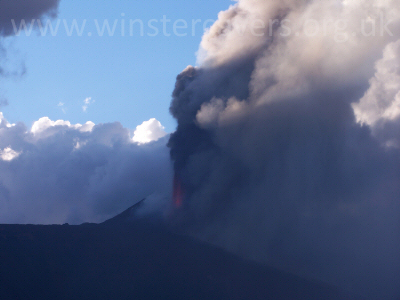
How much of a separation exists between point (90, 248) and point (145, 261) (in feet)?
38.3

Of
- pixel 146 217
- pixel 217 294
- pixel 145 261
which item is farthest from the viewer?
pixel 146 217

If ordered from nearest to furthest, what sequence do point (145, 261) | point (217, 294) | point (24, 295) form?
point (24, 295) < point (217, 294) < point (145, 261)

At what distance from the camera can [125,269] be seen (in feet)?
244

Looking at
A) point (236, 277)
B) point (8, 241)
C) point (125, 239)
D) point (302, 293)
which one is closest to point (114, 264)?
point (125, 239)

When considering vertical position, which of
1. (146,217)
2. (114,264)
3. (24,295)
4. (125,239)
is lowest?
(24,295)

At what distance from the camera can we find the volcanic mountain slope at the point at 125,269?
63062mm

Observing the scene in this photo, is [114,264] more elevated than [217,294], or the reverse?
[114,264]

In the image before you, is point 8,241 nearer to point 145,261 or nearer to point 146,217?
point 145,261

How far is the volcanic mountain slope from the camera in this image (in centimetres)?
6306

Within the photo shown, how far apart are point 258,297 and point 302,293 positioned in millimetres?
11672

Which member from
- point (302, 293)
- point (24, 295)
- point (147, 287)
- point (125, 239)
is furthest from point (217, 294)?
point (24, 295)

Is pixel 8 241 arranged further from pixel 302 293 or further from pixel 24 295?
pixel 302 293

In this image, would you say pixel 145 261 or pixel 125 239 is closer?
pixel 145 261

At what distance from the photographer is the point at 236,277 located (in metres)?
82.2
